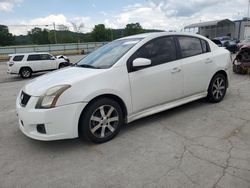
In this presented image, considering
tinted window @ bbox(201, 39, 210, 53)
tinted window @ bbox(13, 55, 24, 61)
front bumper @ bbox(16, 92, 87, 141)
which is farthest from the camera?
tinted window @ bbox(13, 55, 24, 61)

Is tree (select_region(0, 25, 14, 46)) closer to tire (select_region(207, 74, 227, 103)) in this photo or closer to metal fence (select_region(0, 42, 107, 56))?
metal fence (select_region(0, 42, 107, 56))

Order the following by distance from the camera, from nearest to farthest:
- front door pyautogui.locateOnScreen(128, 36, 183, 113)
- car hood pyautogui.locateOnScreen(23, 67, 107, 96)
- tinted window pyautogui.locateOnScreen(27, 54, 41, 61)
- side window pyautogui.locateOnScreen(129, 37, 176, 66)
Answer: car hood pyautogui.locateOnScreen(23, 67, 107, 96) < front door pyautogui.locateOnScreen(128, 36, 183, 113) < side window pyautogui.locateOnScreen(129, 37, 176, 66) < tinted window pyautogui.locateOnScreen(27, 54, 41, 61)

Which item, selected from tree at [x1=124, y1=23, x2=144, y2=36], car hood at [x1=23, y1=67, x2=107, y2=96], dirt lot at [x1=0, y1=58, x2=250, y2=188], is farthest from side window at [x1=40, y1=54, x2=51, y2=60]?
tree at [x1=124, y1=23, x2=144, y2=36]

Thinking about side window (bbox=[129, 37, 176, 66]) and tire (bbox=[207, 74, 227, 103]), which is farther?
tire (bbox=[207, 74, 227, 103])

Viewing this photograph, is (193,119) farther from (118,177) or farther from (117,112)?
(118,177)

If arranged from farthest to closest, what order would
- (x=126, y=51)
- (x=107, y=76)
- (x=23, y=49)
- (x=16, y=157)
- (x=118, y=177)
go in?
1. (x=23, y=49)
2. (x=126, y=51)
3. (x=107, y=76)
4. (x=16, y=157)
5. (x=118, y=177)

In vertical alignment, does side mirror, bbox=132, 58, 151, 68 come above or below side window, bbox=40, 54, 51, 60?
above

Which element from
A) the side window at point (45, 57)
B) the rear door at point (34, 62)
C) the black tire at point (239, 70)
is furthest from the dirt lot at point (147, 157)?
the side window at point (45, 57)

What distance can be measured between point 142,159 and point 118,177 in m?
0.49

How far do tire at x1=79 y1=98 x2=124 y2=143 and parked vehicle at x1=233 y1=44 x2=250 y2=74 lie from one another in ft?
23.2

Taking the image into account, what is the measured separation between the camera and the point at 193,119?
452 cm

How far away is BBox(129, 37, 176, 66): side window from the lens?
4121 millimetres

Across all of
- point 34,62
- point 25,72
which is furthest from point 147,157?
point 34,62

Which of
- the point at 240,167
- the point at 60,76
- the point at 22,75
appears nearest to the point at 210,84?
the point at 240,167
